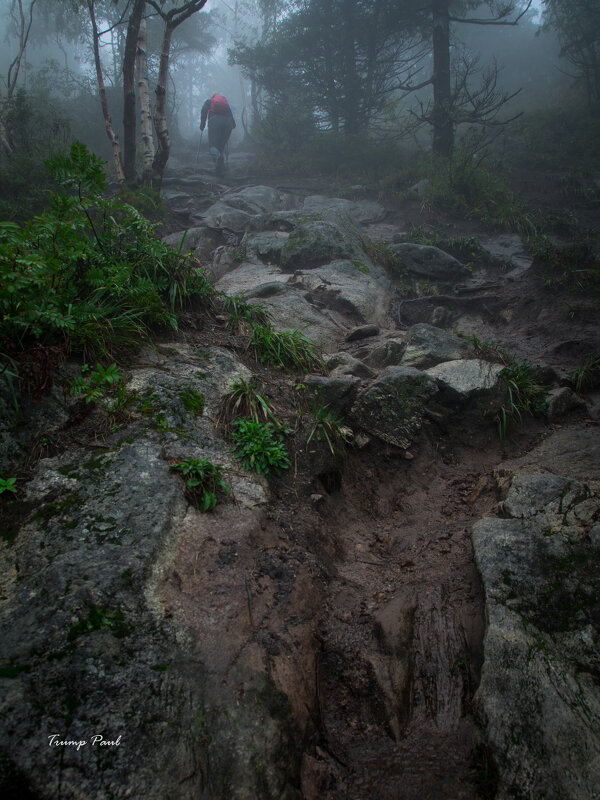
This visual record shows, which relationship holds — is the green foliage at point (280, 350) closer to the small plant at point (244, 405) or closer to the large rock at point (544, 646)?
the small plant at point (244, 405)

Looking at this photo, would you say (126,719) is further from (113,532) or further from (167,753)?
(113,532)

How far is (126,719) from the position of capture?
174 cm

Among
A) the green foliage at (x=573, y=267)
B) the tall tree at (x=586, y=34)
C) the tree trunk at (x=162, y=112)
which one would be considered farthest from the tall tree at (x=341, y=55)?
the green foliage at (x=573, y=267)

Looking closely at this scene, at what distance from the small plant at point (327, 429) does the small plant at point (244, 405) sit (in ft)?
1.30

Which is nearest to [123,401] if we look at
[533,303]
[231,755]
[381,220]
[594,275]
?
[231,755]

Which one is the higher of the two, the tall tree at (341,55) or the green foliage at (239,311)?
the tall tree at (341,55)

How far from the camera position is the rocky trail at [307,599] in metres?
1.78

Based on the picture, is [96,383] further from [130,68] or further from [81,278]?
[130,68]

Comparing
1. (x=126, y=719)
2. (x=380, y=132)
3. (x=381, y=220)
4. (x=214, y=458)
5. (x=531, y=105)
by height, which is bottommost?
(x=126, y=719)

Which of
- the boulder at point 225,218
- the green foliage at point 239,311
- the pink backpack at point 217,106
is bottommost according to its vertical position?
the green foliage at point 239,311

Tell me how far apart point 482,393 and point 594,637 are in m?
2.84

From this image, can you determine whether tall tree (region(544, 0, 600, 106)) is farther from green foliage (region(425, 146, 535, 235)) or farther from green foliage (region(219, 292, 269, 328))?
green foliage (region(219, 292, 269, 328))

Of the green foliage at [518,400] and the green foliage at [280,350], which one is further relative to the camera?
the green foliage at [280,350]

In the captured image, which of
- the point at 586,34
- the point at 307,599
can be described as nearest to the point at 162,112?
the point at 307,599
